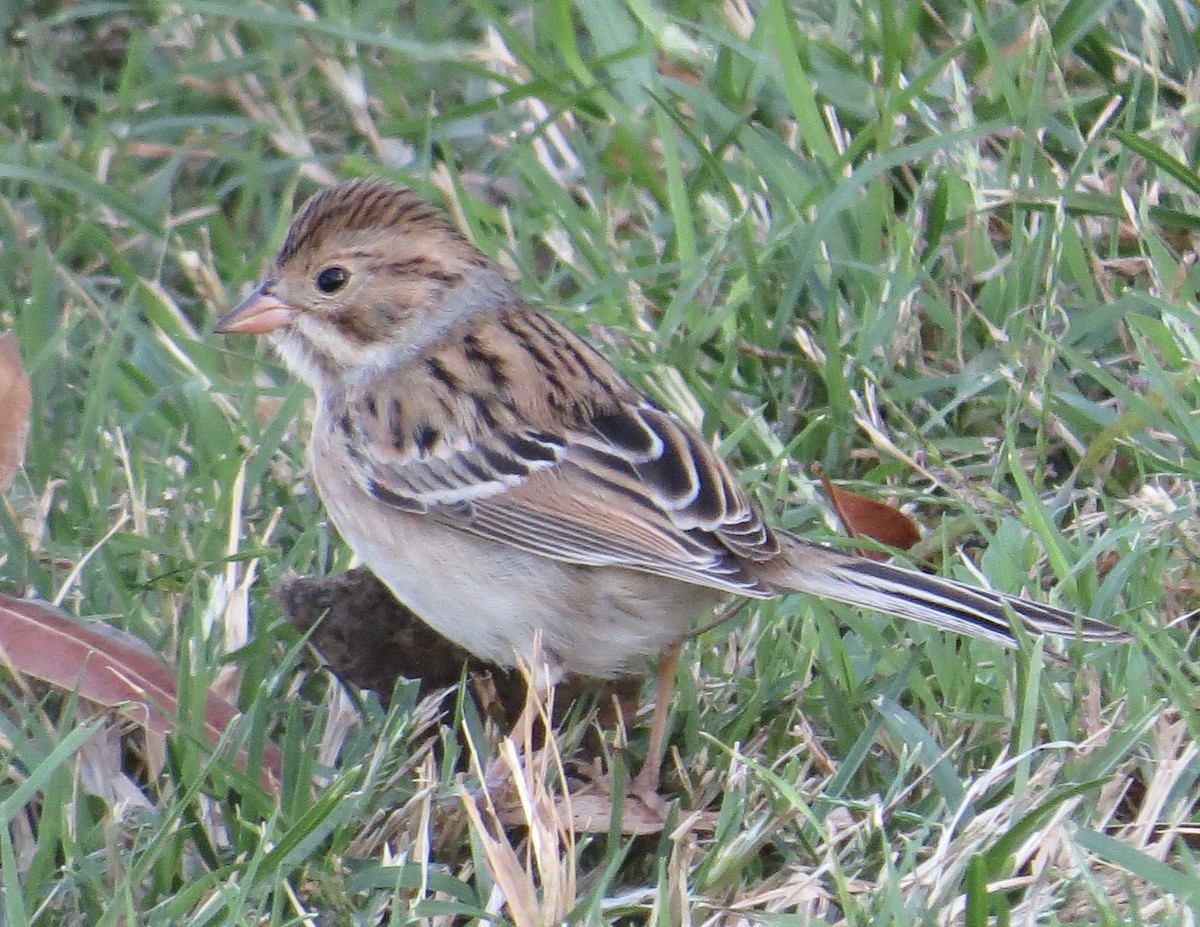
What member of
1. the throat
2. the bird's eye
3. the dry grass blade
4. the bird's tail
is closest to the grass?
the dry grass blade

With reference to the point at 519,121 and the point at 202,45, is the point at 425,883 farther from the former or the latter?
the point at 202,45

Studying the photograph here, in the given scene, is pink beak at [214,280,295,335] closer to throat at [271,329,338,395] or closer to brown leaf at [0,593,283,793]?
throat at [271,329,338,395]

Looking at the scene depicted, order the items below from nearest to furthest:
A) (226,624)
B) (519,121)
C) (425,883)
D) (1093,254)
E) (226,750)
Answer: (425,883)
(226,750)
(226,624)
(1093,254)
(519,121)

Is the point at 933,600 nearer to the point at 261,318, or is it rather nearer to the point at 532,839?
the point at 532,839

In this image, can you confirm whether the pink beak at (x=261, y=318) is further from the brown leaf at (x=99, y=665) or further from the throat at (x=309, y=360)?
the brown leaf at (x=99, y=665)

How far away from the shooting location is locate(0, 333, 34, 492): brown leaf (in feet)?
14.7

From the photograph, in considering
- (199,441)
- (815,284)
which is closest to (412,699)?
(199,441)

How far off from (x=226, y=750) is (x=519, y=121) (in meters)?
2.82

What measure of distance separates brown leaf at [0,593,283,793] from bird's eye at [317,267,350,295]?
93 centimetres

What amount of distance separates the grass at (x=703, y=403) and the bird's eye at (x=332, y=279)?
0.45 m

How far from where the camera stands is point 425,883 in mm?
3459

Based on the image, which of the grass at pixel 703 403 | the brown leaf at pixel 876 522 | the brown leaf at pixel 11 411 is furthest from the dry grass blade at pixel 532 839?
the brown leaf at pixel 11 411

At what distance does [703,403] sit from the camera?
4.98m

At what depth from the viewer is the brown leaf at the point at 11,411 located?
14.7ft
